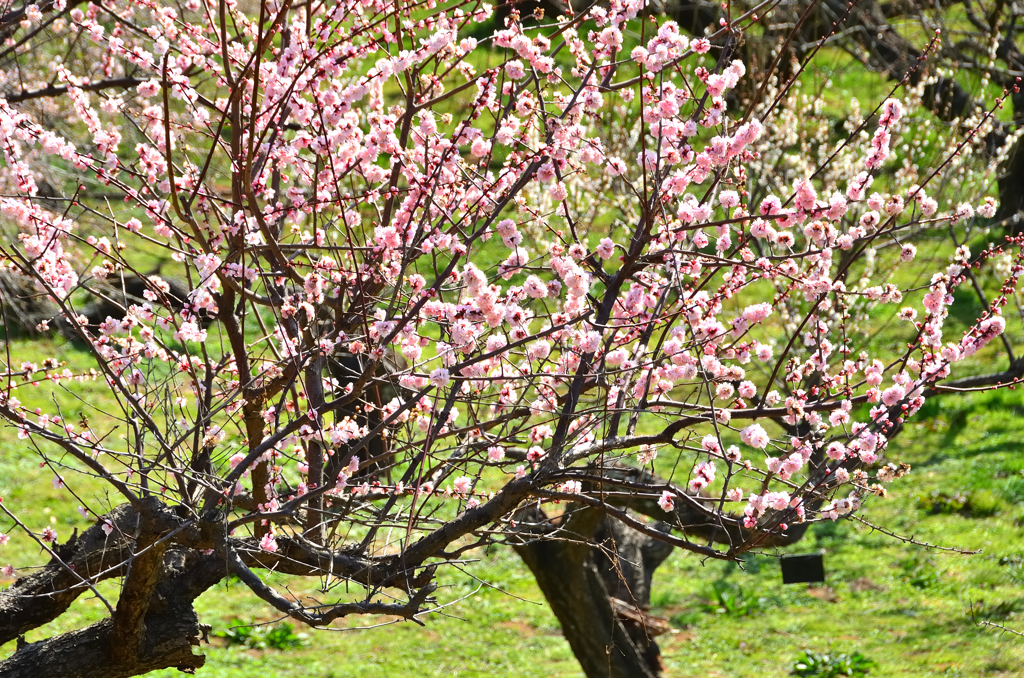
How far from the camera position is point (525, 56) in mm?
3768

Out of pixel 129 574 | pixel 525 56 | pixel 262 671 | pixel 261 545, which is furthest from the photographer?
Answer: pixel 262 671

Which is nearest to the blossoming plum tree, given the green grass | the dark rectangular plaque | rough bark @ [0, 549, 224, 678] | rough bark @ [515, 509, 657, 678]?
rough bark @ [0, 549, 224, 678]

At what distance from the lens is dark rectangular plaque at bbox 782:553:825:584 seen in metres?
6.02

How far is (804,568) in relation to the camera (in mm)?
6094

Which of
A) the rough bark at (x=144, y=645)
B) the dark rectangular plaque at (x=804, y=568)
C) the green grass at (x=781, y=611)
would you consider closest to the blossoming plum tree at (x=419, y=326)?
the rough bark at (x=144, y=645)

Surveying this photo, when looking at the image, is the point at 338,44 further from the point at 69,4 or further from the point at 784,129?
the point at 784,129

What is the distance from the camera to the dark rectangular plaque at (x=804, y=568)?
6.02m

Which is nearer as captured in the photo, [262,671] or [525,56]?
[525,56]

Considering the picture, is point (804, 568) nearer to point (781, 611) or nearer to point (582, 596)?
point (582, 596)

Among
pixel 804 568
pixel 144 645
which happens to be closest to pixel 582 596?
pixel 804 568

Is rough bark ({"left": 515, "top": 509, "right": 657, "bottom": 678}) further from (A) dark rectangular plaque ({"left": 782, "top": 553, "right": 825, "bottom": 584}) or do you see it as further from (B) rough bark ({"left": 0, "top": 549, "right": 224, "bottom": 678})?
(B) rough bark ({"left": 0, "top": 549, "right": 224, "bottom": 678})

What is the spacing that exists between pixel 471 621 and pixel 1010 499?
512cm

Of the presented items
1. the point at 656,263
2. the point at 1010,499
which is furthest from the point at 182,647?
the point at 1010,499

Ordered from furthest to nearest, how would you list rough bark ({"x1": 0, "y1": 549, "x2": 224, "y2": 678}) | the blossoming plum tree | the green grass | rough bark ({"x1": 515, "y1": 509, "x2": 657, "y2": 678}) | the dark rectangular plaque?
1. the green grass
2. the dark rectangular plaque
3. rough bark ({"x1": 515, "y1": 509, "x2": 657, "y2": 678})
4. rough bark ({"x1": 0, "y1": 549, "x2": 224, "y2": 678})
5. the blossoming plum tree
